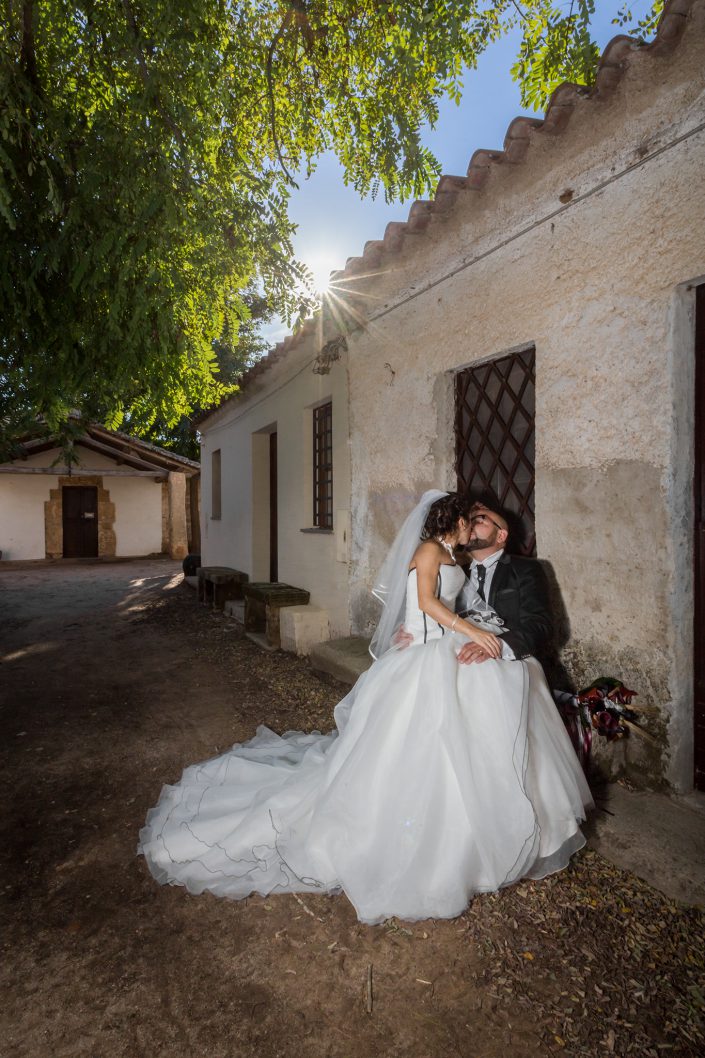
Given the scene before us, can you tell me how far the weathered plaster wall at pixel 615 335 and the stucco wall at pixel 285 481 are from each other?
2.53 m

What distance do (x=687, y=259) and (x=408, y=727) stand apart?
252 centimetres

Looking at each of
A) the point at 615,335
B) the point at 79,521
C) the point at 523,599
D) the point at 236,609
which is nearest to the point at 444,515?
the point at 523,599

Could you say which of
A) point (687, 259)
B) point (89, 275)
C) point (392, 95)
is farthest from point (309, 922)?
point (392, 95)

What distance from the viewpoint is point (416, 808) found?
92.7 inches

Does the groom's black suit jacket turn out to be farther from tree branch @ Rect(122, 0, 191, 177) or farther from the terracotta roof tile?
tree branch @ Rect(122, 0, 191, 177)

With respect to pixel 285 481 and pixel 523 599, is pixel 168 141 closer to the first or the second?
pixel 523 599

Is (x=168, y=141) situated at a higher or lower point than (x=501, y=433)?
higher

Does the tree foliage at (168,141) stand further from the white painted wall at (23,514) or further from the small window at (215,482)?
the white painted wall at (23,514)

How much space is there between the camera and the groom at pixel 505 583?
3016 mm

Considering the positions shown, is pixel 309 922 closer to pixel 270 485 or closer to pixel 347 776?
pixel 347 776

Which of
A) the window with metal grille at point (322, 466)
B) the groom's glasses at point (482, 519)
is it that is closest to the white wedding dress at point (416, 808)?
the groom's glasses at point (482, 519)

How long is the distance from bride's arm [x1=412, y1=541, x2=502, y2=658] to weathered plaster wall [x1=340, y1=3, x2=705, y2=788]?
87 centimetres

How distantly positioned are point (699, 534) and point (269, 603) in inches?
198

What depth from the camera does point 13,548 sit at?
56.6 ft
